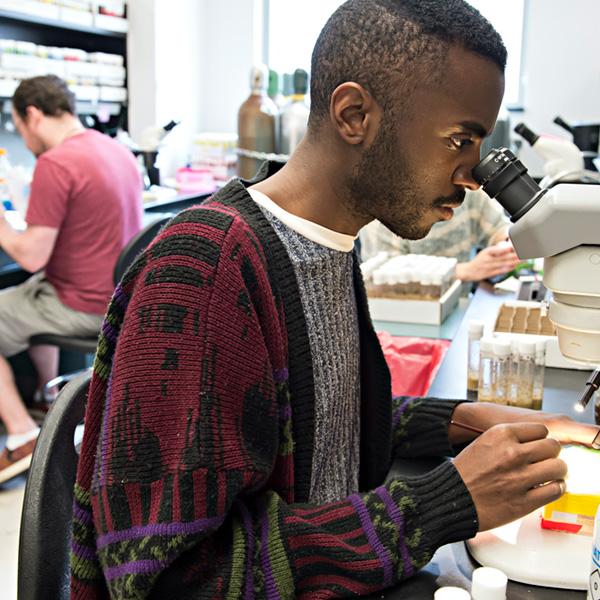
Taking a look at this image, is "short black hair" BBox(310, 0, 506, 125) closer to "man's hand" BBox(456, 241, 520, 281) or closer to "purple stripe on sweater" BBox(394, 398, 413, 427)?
"purple stripe on sweater" BBox(394, 398, 413, 427)

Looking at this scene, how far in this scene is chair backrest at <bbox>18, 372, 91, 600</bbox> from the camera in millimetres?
869

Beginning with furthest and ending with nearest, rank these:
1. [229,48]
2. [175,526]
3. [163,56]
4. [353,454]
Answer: [229,48] → [163,56] → [353,454] → [175,526]

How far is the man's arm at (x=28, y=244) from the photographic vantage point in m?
2.60

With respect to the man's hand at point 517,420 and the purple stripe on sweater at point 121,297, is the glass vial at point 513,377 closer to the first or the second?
the man's hand at point 517,420

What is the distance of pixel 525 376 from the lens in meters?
1.28

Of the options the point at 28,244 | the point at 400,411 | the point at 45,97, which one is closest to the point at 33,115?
the point at 45,97

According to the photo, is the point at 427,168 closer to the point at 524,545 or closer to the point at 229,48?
the point at 524,545

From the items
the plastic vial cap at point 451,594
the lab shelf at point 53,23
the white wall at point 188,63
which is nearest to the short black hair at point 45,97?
the lab shelf at point 53,23

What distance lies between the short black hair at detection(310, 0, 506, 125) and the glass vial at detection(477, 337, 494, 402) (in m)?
0.54

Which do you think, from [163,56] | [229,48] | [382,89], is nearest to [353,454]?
[382,89]

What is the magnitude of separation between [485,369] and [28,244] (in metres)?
1.81

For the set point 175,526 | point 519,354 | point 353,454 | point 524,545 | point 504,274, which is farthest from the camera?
point 504,274

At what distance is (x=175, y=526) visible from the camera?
697 mm

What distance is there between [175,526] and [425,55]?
0.54 meters
